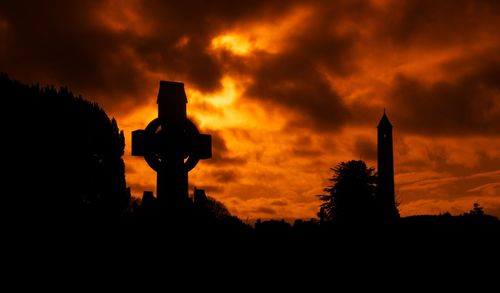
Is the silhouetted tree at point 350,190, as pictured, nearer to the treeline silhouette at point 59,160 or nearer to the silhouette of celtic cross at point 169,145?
the treeline silhouette at point 59,160

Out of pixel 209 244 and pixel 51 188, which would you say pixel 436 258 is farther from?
pixel 51 188

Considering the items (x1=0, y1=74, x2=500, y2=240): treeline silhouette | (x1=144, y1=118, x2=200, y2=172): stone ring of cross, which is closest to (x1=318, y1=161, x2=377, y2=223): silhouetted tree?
(x1=0, y1=74, x2=500, y2=240): treeline silhouette

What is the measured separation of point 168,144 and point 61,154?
12.2 metres

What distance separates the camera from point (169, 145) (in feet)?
42.1

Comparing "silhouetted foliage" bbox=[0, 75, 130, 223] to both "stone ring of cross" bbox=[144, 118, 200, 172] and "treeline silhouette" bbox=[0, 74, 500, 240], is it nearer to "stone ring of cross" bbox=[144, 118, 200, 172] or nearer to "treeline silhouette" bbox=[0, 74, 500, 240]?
"treeline silhouette" bbox=[0, 74, 500, 240]

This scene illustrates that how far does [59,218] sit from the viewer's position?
18.2 m

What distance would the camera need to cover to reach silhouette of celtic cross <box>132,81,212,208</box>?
498 inches

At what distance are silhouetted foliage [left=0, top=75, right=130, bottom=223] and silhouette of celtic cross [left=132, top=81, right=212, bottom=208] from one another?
777 cm

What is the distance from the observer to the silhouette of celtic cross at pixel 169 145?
498 inches

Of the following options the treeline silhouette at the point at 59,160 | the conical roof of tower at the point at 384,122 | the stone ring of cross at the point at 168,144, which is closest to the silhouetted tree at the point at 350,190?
the conical roof of tower at the point at 384,122

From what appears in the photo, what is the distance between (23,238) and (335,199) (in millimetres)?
38636

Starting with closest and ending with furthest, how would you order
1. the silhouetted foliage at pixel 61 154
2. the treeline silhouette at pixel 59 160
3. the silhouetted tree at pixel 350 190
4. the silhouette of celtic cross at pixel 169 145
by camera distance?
the silhouette of celtic cross at pixel 169 145
the treeline silhouette at pixel 59 160
the silhouetted foliage at pixel 61 154
the silhouetted tree at pixel 350 190

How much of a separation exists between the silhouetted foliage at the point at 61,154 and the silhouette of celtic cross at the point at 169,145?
25.5 ft

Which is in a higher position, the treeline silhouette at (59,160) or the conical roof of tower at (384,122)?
the conical roof of tower at (384,122)
